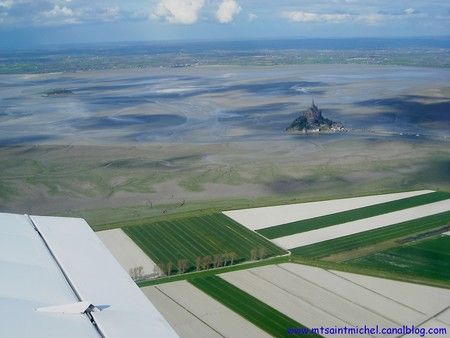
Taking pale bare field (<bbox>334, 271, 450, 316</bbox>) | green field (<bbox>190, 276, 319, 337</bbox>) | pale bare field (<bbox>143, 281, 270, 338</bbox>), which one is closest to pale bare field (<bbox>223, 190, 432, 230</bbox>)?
green field (<bbox>190, 276, 319, 337</bbox>)

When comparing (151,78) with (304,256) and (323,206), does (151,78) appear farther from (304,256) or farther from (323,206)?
(304,256)

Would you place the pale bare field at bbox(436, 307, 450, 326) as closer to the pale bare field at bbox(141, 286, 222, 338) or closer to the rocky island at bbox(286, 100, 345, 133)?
the pale bare field at bbox(141, 286, 222, 338)

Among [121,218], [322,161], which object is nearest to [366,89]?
[322,161]

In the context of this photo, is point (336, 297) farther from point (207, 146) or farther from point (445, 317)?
point (207, 146)

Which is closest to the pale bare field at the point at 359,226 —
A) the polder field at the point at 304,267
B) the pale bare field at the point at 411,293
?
the polder field at the point at 304,267

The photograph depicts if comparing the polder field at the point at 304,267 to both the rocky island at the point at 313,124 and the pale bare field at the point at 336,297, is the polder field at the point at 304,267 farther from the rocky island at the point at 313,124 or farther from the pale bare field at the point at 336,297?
the rocky island at the point at 313,124

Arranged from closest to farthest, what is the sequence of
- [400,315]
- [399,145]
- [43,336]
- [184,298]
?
1. [43,336]
2. [400,315]
3. [184,298]
4. [399,145]
